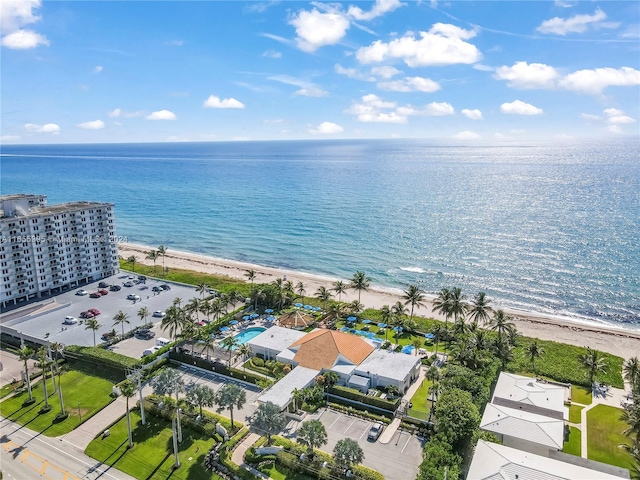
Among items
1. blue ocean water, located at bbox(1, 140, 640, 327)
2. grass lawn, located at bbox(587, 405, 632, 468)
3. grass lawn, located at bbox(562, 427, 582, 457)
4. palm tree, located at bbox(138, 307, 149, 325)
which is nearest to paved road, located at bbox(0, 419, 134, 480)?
palm tree, located at bbox(138, 307, 149, 325)

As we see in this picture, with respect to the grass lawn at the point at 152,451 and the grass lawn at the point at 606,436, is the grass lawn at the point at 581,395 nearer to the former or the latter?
the grass lawn at the point at 606,436

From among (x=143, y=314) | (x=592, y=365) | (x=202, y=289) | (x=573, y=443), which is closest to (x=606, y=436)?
(x=573, y=443)

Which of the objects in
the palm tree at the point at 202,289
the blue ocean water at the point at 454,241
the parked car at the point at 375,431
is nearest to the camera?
the parked car at the point at 375,431

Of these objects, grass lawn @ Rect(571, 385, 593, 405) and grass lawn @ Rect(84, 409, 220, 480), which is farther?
grass lawn @ Rect(571, 385, 593, 405)

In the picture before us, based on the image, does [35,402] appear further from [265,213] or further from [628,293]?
[265,213]

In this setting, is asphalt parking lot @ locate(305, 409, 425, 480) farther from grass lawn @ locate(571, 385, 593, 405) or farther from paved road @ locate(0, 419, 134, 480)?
grass lawn @ locate(571, 385, 593, 405)

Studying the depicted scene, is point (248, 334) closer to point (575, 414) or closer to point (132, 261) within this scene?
point (575, 414)

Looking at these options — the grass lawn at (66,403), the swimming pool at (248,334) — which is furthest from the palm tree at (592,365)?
the grass lawn at (66,403)
